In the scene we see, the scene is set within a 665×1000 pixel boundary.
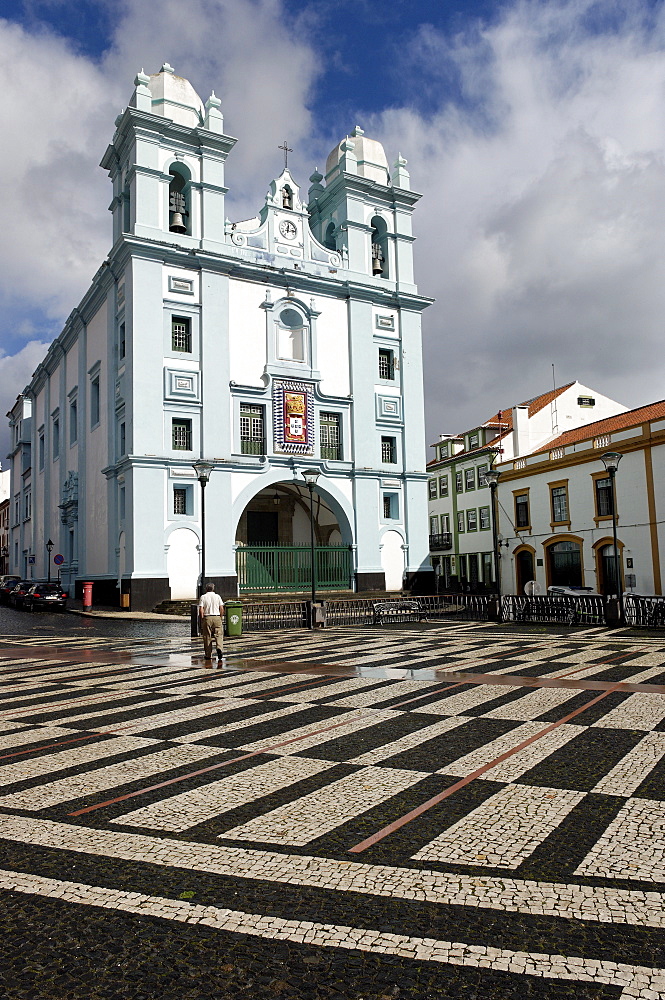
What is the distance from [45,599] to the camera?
34.5m

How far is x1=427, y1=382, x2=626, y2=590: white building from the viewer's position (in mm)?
48250

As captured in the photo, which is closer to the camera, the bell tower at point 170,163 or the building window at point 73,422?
the bell tower at point 170,163

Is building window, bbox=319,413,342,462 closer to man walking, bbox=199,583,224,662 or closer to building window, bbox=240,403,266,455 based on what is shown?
building window, bbox=240,403,266,455

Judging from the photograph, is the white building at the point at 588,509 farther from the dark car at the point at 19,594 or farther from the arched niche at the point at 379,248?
the dark car at the point at 19,594

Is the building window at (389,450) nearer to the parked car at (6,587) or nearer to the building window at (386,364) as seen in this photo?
the building window at (386,364)

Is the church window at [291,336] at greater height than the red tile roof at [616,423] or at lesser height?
greater

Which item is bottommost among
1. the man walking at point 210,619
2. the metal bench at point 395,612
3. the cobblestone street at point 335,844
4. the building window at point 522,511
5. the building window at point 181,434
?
the cobblestone street at point 335,844

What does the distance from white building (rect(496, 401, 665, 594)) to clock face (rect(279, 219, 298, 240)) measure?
17973mm

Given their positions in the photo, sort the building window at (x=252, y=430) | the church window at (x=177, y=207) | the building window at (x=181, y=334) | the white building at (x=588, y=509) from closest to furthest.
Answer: the white building at (x=588, y=509) < the building window at (x=181, y=334) < the church window at (x=177, y=207) < the building window at (x=252, y=430)

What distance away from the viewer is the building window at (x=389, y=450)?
40031 millimetres

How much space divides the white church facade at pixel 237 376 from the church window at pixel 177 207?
126mm

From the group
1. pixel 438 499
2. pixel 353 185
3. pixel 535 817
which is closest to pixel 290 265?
pixel 353 185

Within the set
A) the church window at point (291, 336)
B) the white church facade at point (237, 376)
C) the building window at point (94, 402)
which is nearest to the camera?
the white church facade at point (237, 376)

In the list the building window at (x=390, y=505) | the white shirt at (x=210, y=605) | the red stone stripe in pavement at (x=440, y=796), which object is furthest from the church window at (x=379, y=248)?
the red stone stripe in pavement at (x=440, y=796)
